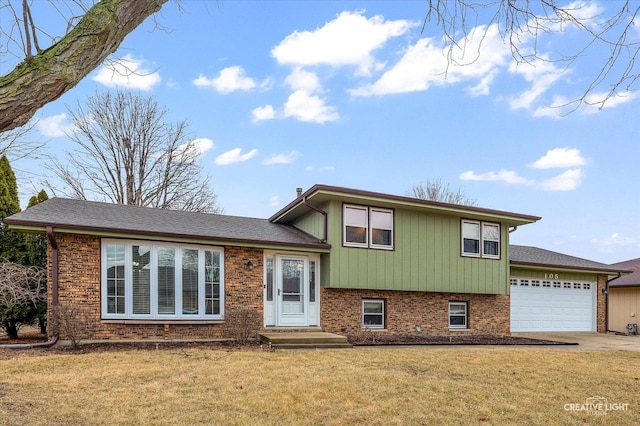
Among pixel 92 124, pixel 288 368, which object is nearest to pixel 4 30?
pixel 288 368

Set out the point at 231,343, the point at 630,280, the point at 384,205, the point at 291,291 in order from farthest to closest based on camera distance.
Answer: the point at 630,280, the point at 384,205, the point at 291,291, the point at 231,343

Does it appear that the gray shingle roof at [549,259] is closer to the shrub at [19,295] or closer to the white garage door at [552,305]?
the white garage door at [552,305]

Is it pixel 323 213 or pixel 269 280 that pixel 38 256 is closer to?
pixel 269 280

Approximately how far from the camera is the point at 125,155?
23.4 meters

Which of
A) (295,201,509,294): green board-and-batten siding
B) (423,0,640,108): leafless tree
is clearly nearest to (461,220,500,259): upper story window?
(295,201,509,294): green board-and-batten siding

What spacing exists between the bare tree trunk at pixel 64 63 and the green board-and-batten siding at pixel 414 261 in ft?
32.8

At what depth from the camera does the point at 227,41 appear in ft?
32.8

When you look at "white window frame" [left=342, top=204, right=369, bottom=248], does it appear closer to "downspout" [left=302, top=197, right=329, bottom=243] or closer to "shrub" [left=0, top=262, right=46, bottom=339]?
"downspout" [left=302, top=197, right=329, bottom=243]

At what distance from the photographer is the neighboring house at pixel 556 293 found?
16688 mm

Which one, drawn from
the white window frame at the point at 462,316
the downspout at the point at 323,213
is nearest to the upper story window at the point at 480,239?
the white window frame at the point at 462,316

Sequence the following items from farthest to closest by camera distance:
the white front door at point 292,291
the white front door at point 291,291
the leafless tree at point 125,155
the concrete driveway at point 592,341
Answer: the leafless tree at point 125,155 → the concrete driveway at point 592,341 → the white front door at point 292,291 → the white front door at point 291,291

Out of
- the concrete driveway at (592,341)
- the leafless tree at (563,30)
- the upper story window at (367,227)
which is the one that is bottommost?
the concrete driveway at (592,341)

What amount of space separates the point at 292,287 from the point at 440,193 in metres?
22.7

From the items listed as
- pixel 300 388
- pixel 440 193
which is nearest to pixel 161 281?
pixel 300 388
